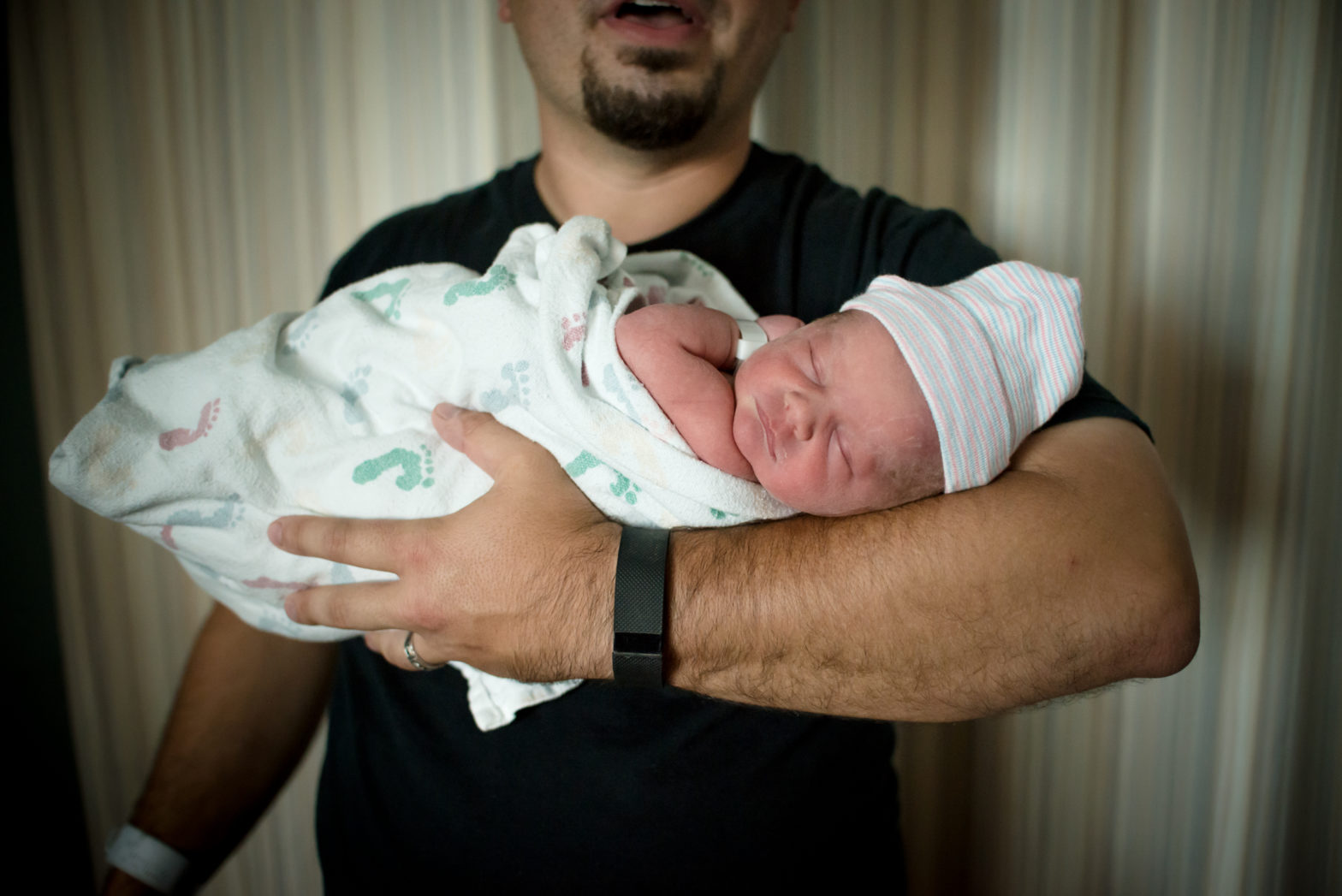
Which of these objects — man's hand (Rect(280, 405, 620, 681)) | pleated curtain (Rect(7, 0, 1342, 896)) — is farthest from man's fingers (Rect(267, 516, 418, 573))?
pleated curtain (Rect(7, 0, 1342, 896))

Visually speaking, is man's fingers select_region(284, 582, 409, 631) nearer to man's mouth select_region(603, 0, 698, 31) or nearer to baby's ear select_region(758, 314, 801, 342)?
baby's ear select_region(758, 314, 801, 342)

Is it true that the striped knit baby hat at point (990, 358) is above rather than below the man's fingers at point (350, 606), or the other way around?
above

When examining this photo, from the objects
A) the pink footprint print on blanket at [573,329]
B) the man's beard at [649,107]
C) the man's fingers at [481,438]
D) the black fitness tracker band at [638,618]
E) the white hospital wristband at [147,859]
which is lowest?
the white hospital wristband at [147,859]

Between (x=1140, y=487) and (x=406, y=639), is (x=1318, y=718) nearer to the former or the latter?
(x=1140, y=487)

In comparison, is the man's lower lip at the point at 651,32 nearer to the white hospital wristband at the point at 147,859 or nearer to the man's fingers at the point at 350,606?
the man's fingers at the point at 350,606

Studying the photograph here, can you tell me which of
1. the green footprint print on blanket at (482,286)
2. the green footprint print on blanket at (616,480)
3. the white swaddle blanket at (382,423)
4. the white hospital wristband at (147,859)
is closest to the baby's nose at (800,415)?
the white swaddle blanket at (382,423)

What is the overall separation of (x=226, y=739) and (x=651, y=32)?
1516mm

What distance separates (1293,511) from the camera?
166 centimetres

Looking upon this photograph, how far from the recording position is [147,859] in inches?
50.1

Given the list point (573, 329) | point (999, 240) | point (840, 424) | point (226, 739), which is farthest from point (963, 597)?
point (226, 739)

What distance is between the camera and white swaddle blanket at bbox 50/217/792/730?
2.97ft

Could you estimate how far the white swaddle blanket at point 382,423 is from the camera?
35.6 inches

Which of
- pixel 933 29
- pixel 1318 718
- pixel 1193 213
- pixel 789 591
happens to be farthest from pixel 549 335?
pixel 1318 718

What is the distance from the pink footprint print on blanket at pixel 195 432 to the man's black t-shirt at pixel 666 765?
51 cm
